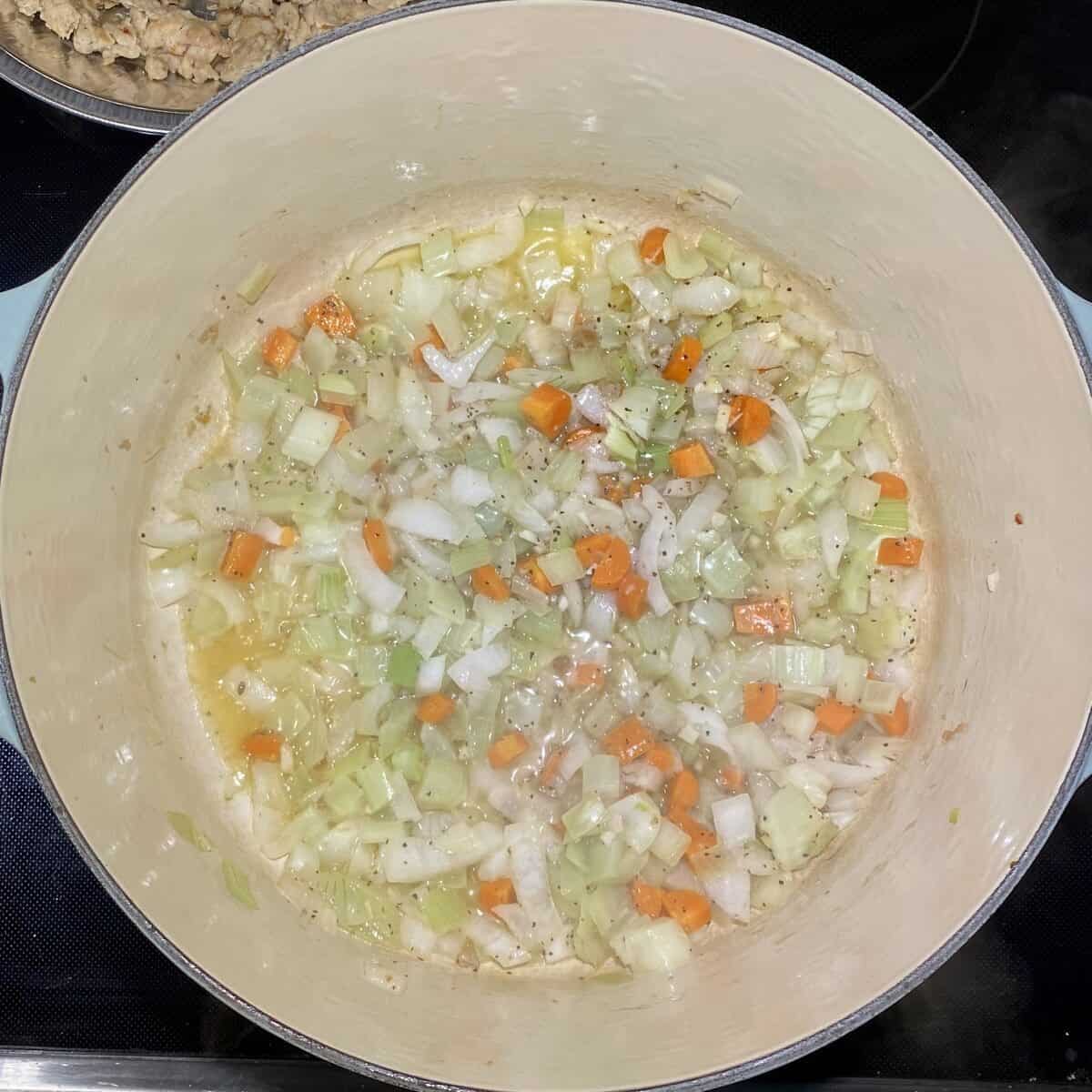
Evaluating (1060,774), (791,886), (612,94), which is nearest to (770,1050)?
(791,886)

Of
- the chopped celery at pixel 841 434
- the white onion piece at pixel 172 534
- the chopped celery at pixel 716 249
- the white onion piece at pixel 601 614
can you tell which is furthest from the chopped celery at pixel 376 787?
the chopped celery at pixel 716 249

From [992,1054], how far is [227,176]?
1.99 m

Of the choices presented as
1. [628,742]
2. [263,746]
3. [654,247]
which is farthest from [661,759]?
[654,247]

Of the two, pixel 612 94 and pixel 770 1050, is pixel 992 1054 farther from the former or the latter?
pixel 612 94

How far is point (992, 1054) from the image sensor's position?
178 centimetres

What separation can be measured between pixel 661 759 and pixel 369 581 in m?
0.62

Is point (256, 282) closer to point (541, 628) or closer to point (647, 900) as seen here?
point (541, 628)

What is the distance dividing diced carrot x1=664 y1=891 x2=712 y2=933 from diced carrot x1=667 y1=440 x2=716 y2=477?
76 cm

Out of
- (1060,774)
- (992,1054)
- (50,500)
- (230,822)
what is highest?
(1060,774)

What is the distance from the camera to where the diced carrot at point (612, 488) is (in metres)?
1.88

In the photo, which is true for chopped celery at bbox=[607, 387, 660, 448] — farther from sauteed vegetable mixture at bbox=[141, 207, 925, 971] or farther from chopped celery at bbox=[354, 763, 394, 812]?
chopped celery at bbox=[354, 763, 394, 812]

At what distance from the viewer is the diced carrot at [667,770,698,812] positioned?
181 centimetres

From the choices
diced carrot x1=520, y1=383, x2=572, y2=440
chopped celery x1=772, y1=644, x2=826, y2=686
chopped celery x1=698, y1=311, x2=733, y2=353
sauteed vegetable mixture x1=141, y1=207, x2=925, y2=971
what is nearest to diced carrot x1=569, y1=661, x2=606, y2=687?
sauteed vegetable mixture x1=141, y1=207, x2=925, y2=971

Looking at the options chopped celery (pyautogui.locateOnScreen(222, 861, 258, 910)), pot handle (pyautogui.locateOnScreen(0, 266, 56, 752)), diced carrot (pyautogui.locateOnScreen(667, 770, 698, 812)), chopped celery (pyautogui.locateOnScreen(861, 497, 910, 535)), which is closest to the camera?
pot handle (pyautogui.locateOnScreen(0, 266, 56, 752))
